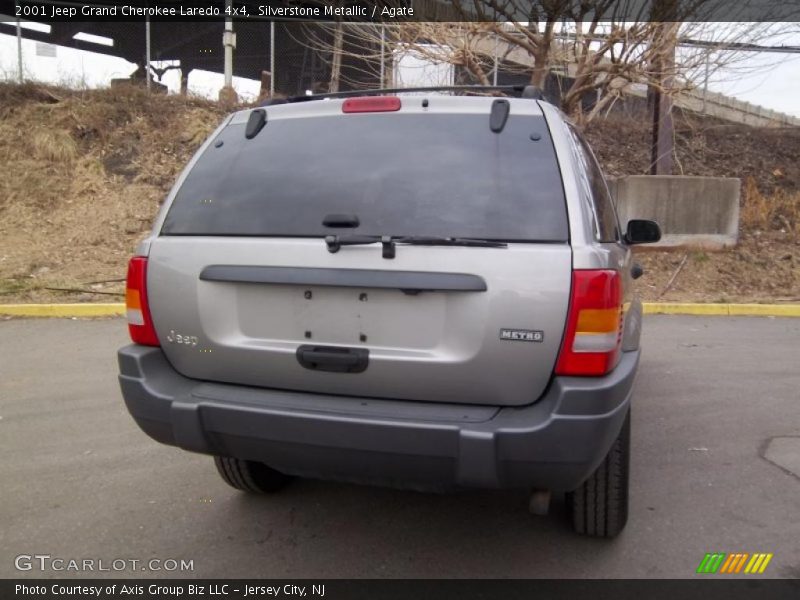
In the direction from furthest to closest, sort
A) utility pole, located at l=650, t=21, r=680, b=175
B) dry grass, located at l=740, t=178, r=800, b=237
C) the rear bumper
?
1. dry grass, located at l=740, t=178, r=800, b=237
2. utility pole, located at l=650, t=21, r=680, b=175
3. the rear bumper

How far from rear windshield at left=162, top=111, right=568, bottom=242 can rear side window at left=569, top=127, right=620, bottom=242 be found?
298 millimetres

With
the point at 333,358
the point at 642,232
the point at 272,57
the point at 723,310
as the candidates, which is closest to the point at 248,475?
the point at 333,358

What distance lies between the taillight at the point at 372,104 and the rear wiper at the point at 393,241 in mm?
651

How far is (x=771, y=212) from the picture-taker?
452 inches

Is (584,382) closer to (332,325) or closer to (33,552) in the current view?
(332,325)

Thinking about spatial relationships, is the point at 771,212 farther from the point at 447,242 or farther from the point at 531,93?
the point at 447,242

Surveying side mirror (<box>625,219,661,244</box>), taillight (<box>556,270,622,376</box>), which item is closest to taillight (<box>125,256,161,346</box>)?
taillight (<box>556,270,622,376</box>)

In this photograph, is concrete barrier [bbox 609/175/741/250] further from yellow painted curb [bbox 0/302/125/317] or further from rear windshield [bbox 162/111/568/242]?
rear windshield [bbox 162/111/568/242]

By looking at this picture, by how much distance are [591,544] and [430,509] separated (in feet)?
2.60

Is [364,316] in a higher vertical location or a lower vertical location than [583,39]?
lower

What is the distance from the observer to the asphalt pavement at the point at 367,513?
9.05ft

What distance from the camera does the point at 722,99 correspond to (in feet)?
46.0

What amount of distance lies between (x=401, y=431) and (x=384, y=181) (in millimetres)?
961

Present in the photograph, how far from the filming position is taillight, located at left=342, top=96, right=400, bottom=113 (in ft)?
8.70
